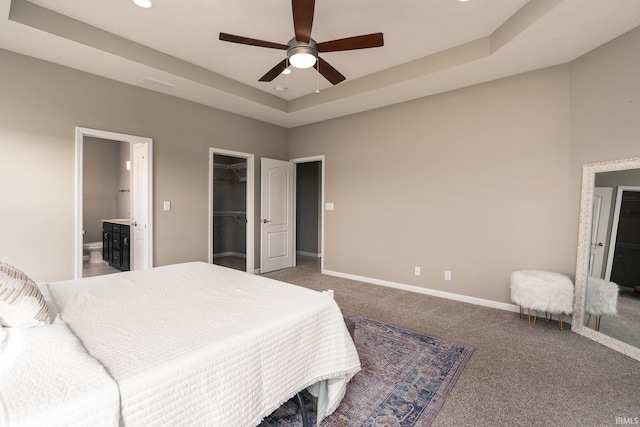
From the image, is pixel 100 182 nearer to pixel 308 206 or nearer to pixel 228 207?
pixel 228 207

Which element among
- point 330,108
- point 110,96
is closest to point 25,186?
point 110,96

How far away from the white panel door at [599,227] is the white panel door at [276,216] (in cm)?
429

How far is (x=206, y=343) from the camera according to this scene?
1.18 meters

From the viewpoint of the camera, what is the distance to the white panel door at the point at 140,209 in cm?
385

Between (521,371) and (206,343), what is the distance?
91.9 inches

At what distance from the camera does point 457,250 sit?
3.83 meters

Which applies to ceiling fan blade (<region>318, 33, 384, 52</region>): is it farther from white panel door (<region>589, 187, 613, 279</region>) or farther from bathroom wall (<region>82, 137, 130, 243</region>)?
bathroom wall (<region>82, 137, 130, 243</region>)

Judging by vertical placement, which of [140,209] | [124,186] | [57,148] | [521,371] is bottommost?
[521,371]

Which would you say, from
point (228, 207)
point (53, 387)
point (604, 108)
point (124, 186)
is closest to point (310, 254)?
point (228, 207)

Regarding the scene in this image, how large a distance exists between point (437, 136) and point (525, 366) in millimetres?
2824

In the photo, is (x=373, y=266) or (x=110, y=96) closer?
(x=110, y=96)

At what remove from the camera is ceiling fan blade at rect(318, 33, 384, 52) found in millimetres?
2158

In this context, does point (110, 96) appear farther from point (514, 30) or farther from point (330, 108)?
point (514, 30)

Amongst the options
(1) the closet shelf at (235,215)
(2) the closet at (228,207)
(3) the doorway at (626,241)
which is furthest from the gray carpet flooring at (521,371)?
(2) the closet at (228,207)
